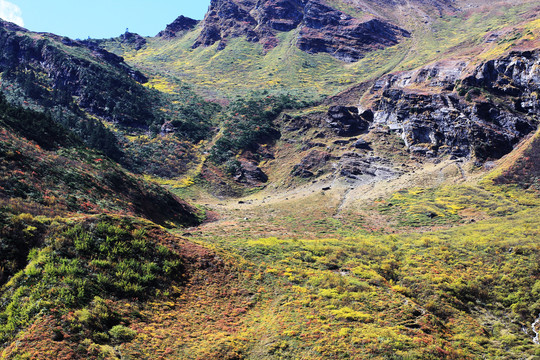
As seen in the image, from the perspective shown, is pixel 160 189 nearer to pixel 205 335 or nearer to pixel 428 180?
pixel 205 335

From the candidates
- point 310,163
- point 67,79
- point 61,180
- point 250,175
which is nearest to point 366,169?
point 310,163

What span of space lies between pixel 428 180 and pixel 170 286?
205 feet

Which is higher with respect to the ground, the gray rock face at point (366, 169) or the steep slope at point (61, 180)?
the steep slope at point (61, 180)

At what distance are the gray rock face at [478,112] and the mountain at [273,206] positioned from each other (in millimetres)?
439

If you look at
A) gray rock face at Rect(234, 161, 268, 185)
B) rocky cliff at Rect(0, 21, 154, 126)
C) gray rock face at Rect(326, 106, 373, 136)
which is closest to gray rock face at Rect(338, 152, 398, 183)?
gray rock face at Rect(326, 106, 373, 136)

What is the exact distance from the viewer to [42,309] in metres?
13.4

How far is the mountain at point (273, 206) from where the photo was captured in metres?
15.7

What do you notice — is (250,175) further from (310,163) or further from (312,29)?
(312,29)

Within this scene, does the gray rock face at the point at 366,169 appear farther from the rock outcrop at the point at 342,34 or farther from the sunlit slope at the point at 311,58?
the rock outcrop at the point at 342,34

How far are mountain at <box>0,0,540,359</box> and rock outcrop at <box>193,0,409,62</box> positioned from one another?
2038cm

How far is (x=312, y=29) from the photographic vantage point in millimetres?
174750

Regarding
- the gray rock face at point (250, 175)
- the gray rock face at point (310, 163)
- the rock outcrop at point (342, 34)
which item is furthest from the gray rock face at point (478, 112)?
the rock outcrop at point (342, 34)

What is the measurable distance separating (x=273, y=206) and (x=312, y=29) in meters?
150

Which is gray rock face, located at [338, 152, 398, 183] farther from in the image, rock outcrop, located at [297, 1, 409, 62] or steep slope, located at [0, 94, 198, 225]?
rock outcrop, located at [297, 1, 409, 62]
